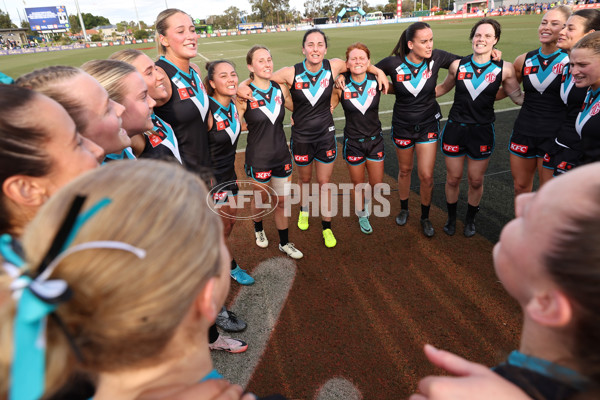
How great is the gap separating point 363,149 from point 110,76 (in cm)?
290

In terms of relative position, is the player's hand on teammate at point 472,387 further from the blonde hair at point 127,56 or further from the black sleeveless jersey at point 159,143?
the blonde hair at point 127,56

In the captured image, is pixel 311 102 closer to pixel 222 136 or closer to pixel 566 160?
pixel 222 136

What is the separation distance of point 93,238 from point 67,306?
0.16m

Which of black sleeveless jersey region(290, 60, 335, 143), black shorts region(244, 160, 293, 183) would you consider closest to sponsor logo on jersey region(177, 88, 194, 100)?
black shorts region(244, 160, 293, 183)

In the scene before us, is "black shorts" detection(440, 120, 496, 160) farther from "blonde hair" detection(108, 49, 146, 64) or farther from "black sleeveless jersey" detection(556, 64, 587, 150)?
"blonde hair" detection(108, 49, 146, 64)

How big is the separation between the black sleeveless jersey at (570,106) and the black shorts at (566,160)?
56 millimetres

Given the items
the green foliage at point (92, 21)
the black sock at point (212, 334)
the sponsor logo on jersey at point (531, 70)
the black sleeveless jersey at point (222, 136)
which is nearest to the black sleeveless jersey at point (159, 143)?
the black sleeveless jersey at point (222, 136)

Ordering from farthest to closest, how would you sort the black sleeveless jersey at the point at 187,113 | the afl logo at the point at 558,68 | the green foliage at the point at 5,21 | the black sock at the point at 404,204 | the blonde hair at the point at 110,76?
1. the green foliage at the point at 5,21
2. the black sock at the point at 404,204
3. the afl logo at the point at 558,68
4. the black sleeveless jersey at the point at 187,113
5. the blonde hair at the point at 110,76

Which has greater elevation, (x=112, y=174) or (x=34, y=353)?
(x=112, y=174)

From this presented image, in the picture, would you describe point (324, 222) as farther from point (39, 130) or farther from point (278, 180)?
point (39, 130)

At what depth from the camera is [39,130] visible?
1269 millimetres

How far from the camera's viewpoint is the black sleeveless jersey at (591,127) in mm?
2809

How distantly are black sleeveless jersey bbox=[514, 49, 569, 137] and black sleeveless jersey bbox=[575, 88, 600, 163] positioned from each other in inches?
26.2

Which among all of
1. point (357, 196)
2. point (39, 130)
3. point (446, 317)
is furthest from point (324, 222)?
point (39, 130)
